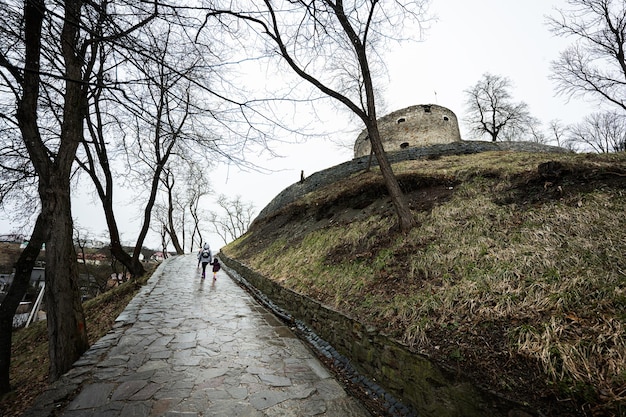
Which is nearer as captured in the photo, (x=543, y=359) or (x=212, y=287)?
(x=543, y=359)

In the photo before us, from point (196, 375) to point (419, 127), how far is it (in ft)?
66.0

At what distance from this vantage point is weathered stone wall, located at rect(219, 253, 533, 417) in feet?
6.41

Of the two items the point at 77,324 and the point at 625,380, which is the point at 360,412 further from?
the point at 77,324

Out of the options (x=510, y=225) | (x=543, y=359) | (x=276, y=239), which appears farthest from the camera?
(x=276, y=239)

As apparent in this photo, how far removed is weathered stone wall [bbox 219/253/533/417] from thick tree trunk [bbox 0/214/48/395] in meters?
5.66

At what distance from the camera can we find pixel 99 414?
2.34m

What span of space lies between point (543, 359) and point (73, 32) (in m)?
6.06

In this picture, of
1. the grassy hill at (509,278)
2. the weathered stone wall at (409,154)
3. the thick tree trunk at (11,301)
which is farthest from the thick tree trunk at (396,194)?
the weathered stone wall at (409,154)

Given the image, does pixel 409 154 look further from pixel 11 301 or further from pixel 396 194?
pixel 11 301

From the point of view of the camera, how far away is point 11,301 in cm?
525

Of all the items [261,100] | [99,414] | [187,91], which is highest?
[187,91]

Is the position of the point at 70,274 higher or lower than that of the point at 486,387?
higher

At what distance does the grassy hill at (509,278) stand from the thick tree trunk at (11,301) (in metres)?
5.37

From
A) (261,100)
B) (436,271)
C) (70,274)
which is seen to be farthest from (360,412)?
(70,274)
